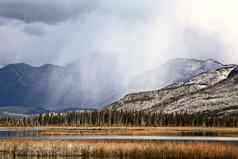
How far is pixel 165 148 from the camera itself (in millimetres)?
72562

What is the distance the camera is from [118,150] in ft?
238

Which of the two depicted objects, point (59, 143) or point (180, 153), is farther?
point (59, 143)

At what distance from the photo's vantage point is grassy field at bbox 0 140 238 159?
69.9 meters

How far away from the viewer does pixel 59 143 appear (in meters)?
75.5

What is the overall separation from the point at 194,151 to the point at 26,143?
82.7 feet

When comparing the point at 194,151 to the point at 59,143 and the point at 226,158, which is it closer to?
the point at 226,158

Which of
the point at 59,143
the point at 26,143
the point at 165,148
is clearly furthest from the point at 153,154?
the point at 26,143

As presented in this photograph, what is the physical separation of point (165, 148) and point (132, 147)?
4982mm

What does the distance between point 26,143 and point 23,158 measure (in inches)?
289

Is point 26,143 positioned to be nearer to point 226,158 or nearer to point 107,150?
point 107,150

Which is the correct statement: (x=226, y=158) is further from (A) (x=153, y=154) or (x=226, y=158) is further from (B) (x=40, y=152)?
(B) (x=40, y=152)

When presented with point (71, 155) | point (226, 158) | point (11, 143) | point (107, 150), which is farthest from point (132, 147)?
Answer: point (11, 143)

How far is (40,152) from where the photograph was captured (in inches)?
2867

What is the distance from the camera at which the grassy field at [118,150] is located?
69875mm
